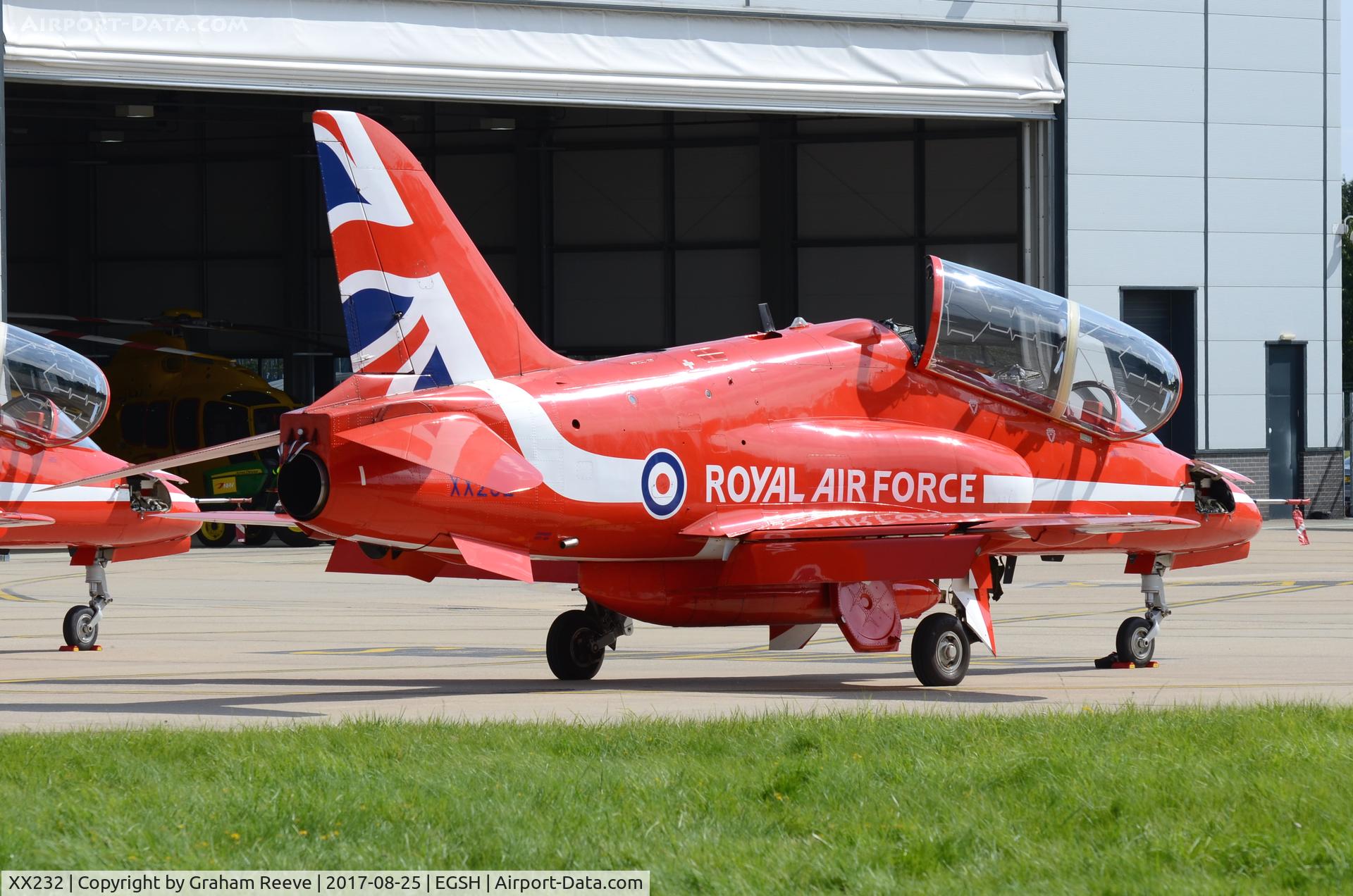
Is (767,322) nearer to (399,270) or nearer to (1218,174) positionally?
(399,270)

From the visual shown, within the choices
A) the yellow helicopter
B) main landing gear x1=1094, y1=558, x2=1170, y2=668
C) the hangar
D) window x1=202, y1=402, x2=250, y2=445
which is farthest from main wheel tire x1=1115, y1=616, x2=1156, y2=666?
window x1=202, y1=402, x2=250, y2=445

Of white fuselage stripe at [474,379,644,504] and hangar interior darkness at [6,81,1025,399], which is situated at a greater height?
hangar interior darkness at [6,81,1025,399]

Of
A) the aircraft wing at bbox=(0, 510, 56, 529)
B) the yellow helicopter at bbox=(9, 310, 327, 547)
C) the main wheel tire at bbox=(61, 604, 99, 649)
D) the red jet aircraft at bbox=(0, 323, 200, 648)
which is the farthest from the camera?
the yellow helicopter at bbox=(9, 310, 327, 547)

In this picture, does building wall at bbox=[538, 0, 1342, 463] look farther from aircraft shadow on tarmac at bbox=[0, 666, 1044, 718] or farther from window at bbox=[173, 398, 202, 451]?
aircraft shadow on tarmac at bbox=[0, 666, 1044, 718]

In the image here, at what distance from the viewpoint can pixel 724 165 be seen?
50.8 meters

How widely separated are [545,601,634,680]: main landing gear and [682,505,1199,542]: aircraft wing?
4.95ft

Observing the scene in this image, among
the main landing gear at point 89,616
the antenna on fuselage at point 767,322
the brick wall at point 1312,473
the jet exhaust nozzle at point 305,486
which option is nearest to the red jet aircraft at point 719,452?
the jet exhaust nozzle at point 305,486

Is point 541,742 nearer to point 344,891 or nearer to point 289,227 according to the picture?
point 344,891

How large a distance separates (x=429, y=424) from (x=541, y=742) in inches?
126

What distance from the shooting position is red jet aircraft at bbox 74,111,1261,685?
40.6 ft

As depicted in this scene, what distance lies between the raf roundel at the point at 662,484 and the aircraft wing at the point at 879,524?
250mm

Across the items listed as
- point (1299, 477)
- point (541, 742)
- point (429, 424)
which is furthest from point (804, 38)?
point (541, 742)

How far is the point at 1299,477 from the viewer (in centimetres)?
4406

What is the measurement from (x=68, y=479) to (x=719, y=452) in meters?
6.73
